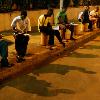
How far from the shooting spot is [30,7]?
2377 cm

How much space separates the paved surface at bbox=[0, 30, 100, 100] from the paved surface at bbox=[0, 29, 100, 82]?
0.31 meters

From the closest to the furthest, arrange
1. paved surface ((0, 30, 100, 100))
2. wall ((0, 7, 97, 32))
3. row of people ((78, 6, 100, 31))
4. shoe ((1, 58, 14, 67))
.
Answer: paved surface ((0, 30, 100, 100)) → shoe ((1, 58, 14, 67)) → wall ((0, 7, 97, 32)) → row of people ((78, 6, 100, 31))

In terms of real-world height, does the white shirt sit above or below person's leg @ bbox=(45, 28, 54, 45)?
above

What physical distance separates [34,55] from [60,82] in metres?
3.22

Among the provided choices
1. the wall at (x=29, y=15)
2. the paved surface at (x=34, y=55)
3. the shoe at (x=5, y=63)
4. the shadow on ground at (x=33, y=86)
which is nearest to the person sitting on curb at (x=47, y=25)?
the paved surface at (x=34, y=55)

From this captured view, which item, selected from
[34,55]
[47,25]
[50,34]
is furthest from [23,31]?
[50,34]

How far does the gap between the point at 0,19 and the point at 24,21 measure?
6.42 meters

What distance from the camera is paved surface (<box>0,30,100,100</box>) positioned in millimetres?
8690

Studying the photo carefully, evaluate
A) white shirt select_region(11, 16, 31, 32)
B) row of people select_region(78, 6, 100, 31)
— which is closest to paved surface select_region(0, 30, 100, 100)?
white shirt select_region(11, 16, 31, 32)

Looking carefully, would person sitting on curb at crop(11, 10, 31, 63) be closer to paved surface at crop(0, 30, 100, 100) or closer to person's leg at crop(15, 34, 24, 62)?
person's leg at crop(15, 34, 24, 62)

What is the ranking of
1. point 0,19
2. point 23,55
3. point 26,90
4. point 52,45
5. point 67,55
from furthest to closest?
point 0,19, point 52,45, point 67,55, point 23,55, point 26,90

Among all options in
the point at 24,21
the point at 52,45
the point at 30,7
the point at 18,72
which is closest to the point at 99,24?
the point at 30,7

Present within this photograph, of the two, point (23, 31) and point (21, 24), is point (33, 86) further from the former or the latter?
point (21, 24)

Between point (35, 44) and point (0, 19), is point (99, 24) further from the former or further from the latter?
point (35, 44)
